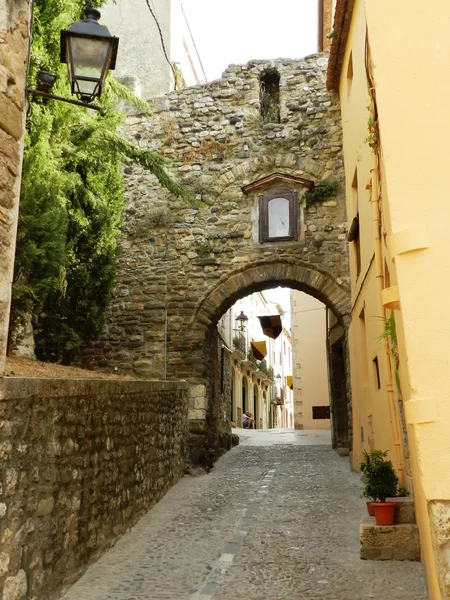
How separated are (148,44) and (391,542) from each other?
1069 cm

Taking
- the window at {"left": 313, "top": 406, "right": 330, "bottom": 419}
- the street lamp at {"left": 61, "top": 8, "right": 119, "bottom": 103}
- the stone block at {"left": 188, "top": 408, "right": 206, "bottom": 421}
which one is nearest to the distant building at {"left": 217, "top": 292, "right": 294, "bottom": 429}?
the window at {"left": 313, "top": 406, "right": 330, "bottom": 419}

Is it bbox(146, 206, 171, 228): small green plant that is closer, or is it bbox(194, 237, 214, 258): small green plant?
bbox(194, 237, 214, 258): small green plant

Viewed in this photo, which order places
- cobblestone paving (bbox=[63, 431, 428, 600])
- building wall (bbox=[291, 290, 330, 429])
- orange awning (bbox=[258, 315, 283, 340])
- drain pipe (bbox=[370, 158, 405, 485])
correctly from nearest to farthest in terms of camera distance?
cobblestone paving (bbox=[63, 431, 428, 600]) → drain pipe (bbox=[370, 158, 405, 485]) → orange awning (bbox=[258, 315, 283, 340]) → building wall (bbox=[291, 290, 330, 429])

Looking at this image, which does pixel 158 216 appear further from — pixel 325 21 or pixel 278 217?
pixel 325 21

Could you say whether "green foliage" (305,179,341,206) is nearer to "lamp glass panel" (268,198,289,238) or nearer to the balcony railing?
"lamp glass panel" (268,198,289,238)

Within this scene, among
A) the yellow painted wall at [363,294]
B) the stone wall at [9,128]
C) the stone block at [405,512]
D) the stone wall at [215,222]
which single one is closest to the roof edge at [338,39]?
the yellow painted wall at [363,294]

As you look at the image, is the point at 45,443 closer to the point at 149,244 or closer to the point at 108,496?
the point at 108,496

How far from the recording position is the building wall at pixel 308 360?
1784 cm

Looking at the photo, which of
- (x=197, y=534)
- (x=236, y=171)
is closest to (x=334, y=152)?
(x=236, y=171)

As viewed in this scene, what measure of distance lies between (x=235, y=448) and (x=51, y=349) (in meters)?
4.76

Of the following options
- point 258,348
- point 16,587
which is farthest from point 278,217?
point 258,348

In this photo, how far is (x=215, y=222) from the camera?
9383mm

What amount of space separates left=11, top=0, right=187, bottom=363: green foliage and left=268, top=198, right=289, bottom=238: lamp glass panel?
1.47 metres

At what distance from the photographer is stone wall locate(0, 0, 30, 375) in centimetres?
307
